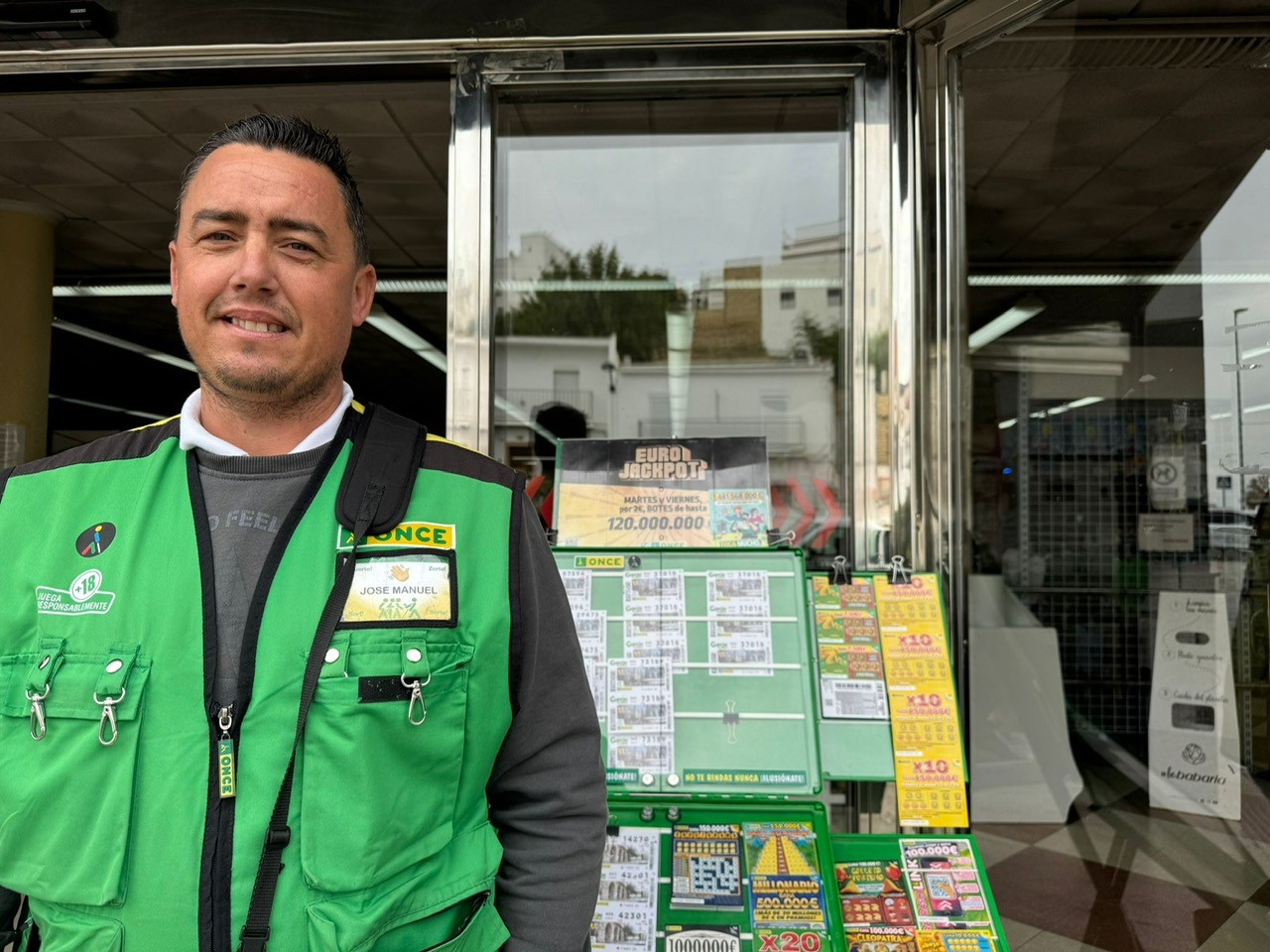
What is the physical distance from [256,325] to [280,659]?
0.42 m

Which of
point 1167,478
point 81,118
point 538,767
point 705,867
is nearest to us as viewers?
point 538,767

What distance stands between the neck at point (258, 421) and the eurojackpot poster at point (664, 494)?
48.4 inches

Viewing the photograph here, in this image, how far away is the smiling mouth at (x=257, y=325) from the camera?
1.15 metres

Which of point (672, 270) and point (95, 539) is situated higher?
point (672, 270)

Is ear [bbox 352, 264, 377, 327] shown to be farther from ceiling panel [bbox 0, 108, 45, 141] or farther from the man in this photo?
ceiling panel [bbox 0, 108, 45, 141]

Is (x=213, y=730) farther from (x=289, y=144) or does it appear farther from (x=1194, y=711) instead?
(x=1194, y=711)

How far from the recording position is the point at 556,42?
9.05 feet

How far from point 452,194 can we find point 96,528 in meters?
1.99

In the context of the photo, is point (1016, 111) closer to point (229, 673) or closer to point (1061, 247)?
point (1061, 247)

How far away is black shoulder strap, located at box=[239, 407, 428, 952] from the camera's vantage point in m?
0.98

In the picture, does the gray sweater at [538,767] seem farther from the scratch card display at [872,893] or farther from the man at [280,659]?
the scratch card display at [872,893]

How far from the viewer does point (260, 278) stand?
1143mm

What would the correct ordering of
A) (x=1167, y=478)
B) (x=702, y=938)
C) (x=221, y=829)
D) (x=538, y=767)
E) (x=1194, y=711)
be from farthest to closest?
1. (x=1167, y=478)
2. (x=1194, y=711)
3. (x=702, y=938)
4. (x=538, y=767)
5. (x=221, y=829)

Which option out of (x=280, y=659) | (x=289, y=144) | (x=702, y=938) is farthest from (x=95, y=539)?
(x=702, y=938)
